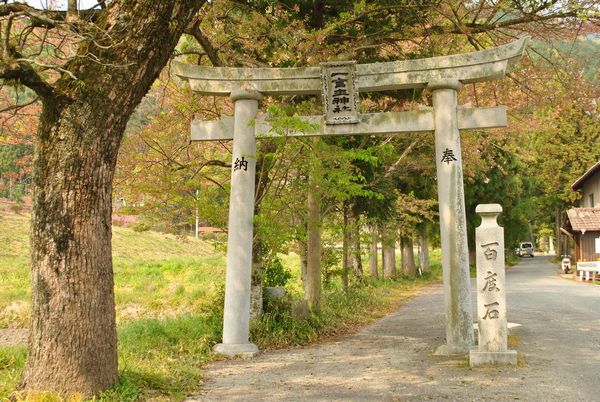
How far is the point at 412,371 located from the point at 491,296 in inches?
58.9

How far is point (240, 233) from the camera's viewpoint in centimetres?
985

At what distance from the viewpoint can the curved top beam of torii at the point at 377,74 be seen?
9.34 meters

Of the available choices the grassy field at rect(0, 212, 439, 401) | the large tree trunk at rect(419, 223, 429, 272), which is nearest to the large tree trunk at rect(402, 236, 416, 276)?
the grassy field at rect(0, 212, 439, 401)

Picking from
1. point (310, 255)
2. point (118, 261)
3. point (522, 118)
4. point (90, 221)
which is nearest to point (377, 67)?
point (310, 255)

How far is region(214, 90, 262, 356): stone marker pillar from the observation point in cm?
958

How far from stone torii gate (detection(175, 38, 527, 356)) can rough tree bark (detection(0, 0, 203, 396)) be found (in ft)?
12.7

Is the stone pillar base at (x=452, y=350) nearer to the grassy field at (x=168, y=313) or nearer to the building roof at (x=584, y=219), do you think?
the grassy field at (x=168, y=313)

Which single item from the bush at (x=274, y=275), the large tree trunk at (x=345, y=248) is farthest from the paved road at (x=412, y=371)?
the large tree trunk at (x=345, y=248)

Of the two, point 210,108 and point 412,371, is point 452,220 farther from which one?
point 210,108

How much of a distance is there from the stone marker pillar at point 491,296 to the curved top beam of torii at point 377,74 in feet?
8.69

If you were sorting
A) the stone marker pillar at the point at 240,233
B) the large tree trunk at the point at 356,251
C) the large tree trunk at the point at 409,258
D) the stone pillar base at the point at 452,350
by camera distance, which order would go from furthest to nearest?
the large tree trunk at the point at 409,258 → the large tree trunk at the point at 356,251 → the stone marker pillar at the point at 240,233 → the stone pillar base at the point at 452,350

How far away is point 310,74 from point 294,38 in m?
0.87

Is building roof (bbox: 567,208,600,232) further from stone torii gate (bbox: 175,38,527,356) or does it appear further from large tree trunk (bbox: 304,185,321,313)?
stone torii gate (bbox: 175,38,527,356)

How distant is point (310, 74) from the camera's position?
33.0ft
